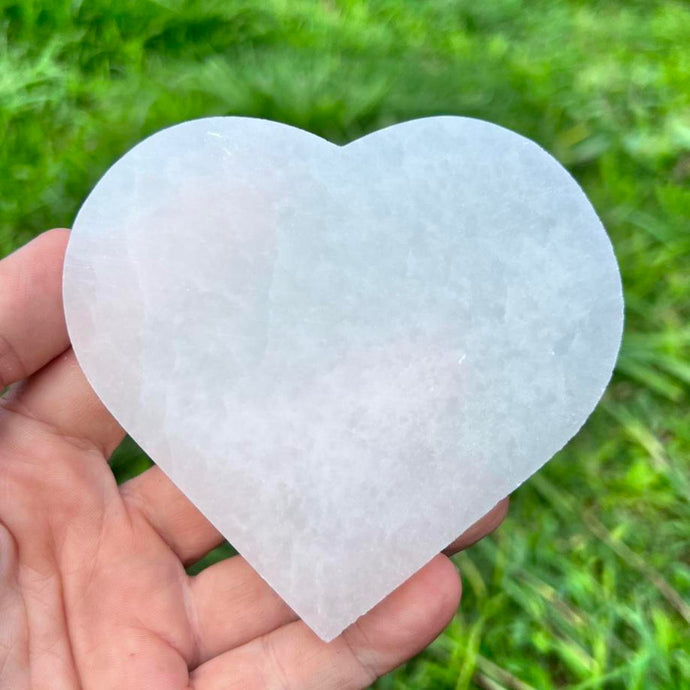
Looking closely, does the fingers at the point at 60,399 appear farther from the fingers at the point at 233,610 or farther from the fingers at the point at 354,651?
the fingers at the point at 354,651

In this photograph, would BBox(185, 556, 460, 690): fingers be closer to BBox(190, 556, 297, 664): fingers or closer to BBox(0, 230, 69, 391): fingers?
BBox(190, 556, 297, 664): fingers

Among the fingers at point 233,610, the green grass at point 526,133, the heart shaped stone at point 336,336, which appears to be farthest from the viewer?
the green grass at point 526,133

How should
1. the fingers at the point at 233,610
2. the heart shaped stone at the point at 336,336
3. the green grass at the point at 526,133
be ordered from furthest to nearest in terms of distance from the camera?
the green grass at the point at 526,133 → the fingers at the point at 233,610 → the heart shaped stone at the point at 336,336

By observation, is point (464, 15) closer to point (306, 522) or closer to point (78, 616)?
point (306, 522)

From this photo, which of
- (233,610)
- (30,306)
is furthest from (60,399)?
(233,610)

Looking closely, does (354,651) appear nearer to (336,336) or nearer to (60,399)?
(336,336)

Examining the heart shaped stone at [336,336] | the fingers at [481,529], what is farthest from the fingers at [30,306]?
the fingers at [481,529]

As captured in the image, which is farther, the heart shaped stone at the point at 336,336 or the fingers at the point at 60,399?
the fingers at the point at 60,399

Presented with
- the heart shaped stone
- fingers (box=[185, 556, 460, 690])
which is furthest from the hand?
the heart shaped stone
